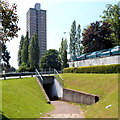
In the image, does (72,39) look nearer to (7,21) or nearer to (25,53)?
(25,53)

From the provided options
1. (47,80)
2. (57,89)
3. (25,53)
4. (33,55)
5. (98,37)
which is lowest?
(57,89)

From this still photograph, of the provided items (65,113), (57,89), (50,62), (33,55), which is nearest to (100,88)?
(65,113)

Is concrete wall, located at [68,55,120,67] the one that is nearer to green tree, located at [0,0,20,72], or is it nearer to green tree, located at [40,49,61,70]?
green tree, located at [0,0,20,72]

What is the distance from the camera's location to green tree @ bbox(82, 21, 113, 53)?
1416 inches

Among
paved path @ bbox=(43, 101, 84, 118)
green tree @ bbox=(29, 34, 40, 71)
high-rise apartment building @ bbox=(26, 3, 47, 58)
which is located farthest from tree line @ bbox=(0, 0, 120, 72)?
high-rise apartment building @ bbox=(26, 3, 47, 58)

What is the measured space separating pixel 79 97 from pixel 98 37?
72.2ft

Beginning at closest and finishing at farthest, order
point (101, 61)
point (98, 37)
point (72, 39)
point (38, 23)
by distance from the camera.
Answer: point (101, 61) < point (98, 37) < point (72, 39) < point (38, 23)

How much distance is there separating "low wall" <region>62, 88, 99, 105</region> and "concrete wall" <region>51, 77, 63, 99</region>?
1166 mm

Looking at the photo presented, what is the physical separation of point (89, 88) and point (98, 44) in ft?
68.0

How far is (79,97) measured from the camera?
16.5 metres

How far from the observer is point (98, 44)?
119 feet

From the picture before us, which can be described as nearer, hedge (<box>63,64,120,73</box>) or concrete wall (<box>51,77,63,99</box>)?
hedge (<box>63,64,120,73</box>)

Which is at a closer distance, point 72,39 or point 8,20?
point 8,20

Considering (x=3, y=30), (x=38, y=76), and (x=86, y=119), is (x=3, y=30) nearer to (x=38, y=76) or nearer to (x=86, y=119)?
(x=86, y=119)
